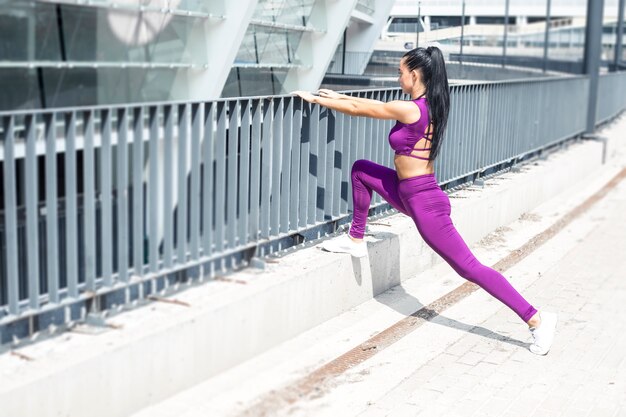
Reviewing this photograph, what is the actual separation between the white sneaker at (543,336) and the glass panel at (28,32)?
8.11 m

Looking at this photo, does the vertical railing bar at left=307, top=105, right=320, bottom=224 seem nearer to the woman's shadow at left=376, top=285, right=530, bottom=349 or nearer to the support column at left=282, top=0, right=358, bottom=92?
the woman's shadow at left=376, top=285, right=530, bottom=349

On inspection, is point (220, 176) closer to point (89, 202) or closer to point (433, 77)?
point (89, 202)

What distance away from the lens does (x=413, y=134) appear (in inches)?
247

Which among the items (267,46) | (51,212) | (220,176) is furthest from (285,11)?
(51,212)

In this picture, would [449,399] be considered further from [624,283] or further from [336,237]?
[624,283]

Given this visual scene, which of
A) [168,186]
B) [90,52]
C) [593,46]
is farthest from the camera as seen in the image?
[593,46]

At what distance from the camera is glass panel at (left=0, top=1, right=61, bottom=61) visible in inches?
485

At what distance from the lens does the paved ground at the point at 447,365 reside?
5250mm

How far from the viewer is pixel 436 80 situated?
625 cm

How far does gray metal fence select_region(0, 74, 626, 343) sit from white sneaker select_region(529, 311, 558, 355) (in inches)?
65.2

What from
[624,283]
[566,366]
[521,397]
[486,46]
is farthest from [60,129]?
[486,46]

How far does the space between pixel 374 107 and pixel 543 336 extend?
168cm

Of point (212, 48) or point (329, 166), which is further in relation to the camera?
point (212, 48)

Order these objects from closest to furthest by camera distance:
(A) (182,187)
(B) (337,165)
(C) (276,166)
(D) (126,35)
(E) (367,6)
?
1. (A) (182,187)
2. (C) (276,166)
3. (B) (337,165)
4. (D) (126,35)
5. (E) (367,6)
